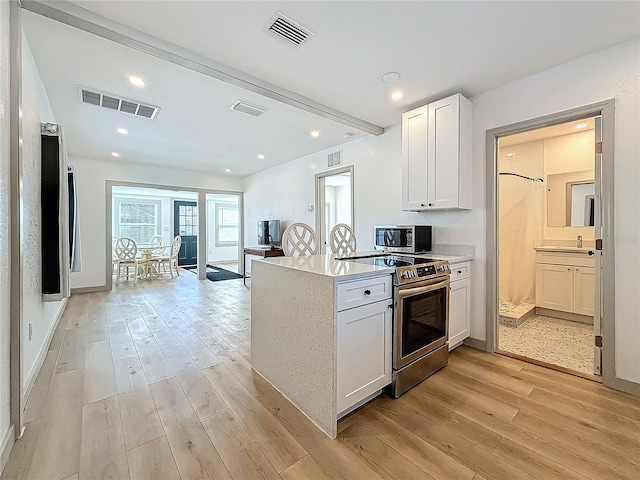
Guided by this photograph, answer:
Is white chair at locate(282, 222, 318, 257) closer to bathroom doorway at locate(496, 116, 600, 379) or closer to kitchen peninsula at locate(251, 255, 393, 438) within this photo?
kitchen peninsula at locate(251, 255, 393, 438)

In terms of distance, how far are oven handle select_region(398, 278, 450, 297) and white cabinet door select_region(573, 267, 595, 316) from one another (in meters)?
2.44

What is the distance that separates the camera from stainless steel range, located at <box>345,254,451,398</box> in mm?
2018

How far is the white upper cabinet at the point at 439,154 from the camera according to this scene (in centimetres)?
287

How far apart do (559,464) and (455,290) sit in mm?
1473

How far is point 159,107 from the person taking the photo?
3.27 m

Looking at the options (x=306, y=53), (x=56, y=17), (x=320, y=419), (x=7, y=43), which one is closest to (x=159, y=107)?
(x=56, y=17)

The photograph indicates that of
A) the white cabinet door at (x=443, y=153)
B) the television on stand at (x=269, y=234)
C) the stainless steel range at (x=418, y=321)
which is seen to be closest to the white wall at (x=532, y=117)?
the white cabinet door at (x=443, y=153)

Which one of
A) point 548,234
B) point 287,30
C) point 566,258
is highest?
point 287,30

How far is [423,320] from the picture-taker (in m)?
2.26

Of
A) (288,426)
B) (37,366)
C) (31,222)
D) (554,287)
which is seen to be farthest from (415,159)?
(37,366)

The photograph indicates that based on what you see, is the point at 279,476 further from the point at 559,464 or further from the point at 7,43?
the point at 7,43

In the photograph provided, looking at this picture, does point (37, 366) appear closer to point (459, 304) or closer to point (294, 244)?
point (294, 244)

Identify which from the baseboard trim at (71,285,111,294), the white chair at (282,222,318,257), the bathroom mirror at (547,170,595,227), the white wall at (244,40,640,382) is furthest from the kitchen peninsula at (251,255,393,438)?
the baseboard trim at (71,285,111,294)

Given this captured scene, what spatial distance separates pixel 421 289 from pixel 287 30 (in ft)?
7.06
